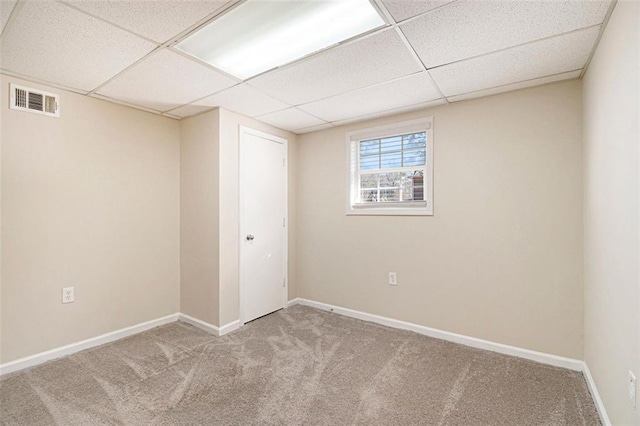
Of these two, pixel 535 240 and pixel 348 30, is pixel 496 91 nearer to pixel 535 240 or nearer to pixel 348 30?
pixel 535 240

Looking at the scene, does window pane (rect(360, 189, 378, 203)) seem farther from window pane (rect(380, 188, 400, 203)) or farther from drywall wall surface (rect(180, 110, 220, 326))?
drywall wall surface (rect(180, 110, 220, 326))

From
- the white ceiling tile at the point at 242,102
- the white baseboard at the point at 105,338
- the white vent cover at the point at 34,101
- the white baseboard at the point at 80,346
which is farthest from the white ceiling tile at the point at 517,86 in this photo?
the white baseboard at the point at 80,346

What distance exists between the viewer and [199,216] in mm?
3186

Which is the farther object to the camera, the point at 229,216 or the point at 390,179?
the point at 390,179

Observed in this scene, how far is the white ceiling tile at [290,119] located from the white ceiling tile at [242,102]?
0.37 ft

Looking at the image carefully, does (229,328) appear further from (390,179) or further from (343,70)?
(343,70)

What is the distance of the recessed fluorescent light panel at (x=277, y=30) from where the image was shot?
1586mm

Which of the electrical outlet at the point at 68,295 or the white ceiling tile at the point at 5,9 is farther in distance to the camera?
the electrical outlet at the point at 68,295

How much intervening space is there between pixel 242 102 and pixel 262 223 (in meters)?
1.34

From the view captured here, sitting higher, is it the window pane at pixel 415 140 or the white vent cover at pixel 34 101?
the white vent cover at pixel 34 101

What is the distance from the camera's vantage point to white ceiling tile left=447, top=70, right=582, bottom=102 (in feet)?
7.29

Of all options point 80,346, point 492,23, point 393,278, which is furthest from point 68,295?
point 492,23

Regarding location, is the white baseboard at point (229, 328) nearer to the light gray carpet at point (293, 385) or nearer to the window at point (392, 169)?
the light gray carpet at point (293, 385)

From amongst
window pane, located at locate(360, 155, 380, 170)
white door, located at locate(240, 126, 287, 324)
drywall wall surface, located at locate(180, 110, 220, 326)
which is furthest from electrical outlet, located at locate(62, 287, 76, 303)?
window pane, located at locate(360, 155, 380, 170)
